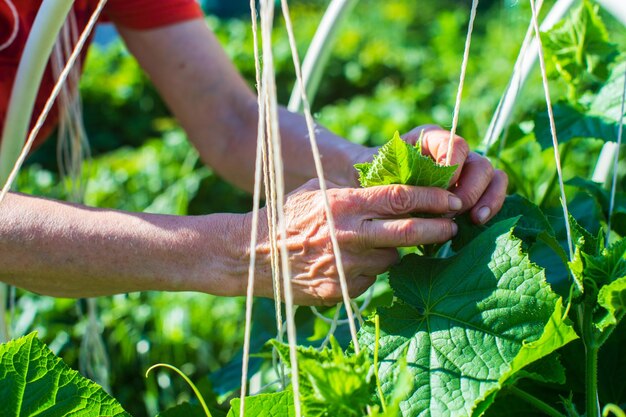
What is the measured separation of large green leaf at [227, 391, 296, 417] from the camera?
81 centimetres

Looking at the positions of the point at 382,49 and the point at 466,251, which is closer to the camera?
the point at 466,251

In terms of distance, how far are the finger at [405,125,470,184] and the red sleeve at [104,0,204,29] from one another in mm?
748

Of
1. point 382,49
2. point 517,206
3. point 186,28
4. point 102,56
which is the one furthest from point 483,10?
point 517,206

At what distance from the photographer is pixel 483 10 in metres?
7.53

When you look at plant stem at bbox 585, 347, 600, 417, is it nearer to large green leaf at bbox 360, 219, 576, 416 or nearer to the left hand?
large green leaf at bbox 360, 219, 576, 416

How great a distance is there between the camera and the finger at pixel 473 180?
0.98 metres

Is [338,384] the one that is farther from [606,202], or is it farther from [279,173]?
[606,202]

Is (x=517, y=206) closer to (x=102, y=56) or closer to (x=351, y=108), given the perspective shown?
(x=351, y=108)

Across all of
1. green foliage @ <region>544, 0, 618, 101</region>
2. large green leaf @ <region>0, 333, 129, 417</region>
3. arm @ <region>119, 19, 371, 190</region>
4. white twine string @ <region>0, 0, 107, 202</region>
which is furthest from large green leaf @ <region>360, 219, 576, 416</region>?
arm @ <region>119, 19, 371, 190</region>

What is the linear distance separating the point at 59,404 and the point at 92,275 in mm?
225

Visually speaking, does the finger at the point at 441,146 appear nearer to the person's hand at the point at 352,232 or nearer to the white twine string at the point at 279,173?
the person's hand at the point at 352,232

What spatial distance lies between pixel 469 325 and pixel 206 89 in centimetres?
104

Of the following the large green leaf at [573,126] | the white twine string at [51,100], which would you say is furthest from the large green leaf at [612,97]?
the white twine string at [51,100]

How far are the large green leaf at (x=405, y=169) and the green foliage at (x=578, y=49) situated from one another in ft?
1.58
